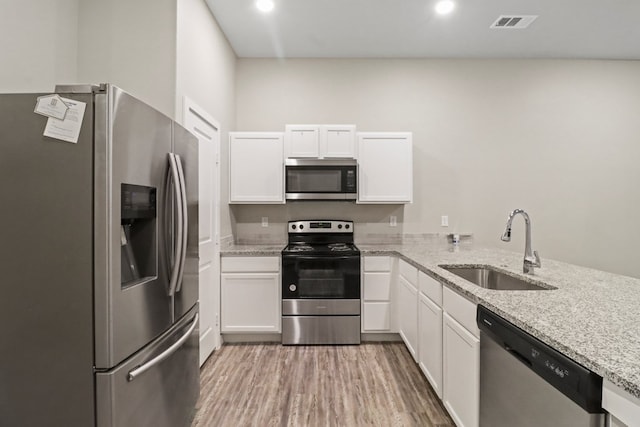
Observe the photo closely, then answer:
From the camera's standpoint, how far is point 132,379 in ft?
3.98

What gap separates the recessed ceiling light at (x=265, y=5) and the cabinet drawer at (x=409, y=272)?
8.31 ft

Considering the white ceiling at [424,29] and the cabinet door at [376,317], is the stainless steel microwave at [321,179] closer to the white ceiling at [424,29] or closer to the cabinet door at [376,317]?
the cabinet door at [376,317]

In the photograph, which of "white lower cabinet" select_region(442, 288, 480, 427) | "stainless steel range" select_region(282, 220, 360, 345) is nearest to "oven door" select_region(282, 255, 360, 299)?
"stainless steel range" select_region(282, 220, 360, 345)

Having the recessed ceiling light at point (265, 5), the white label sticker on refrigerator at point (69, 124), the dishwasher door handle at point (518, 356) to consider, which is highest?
the recessed ceiling light at point (265, 5)

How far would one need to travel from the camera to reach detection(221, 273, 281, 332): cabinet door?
3.13m

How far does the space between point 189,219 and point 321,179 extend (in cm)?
182

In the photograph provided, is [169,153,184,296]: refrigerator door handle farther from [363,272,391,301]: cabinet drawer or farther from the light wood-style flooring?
[363,272,391,301]: cabinet drawer

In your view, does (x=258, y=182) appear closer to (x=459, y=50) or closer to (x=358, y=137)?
(x=358, y=137)

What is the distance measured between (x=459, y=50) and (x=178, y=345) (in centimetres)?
387

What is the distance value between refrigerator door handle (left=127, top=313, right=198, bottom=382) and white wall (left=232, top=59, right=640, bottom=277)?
82.0 inches

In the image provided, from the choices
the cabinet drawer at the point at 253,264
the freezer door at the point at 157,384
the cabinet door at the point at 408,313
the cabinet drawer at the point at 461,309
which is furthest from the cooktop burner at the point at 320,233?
the freezer door at the point at 157,384

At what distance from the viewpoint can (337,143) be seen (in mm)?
3348

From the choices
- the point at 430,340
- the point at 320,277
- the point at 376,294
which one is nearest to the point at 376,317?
the point at 376,294

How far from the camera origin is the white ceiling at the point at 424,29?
2744mm
